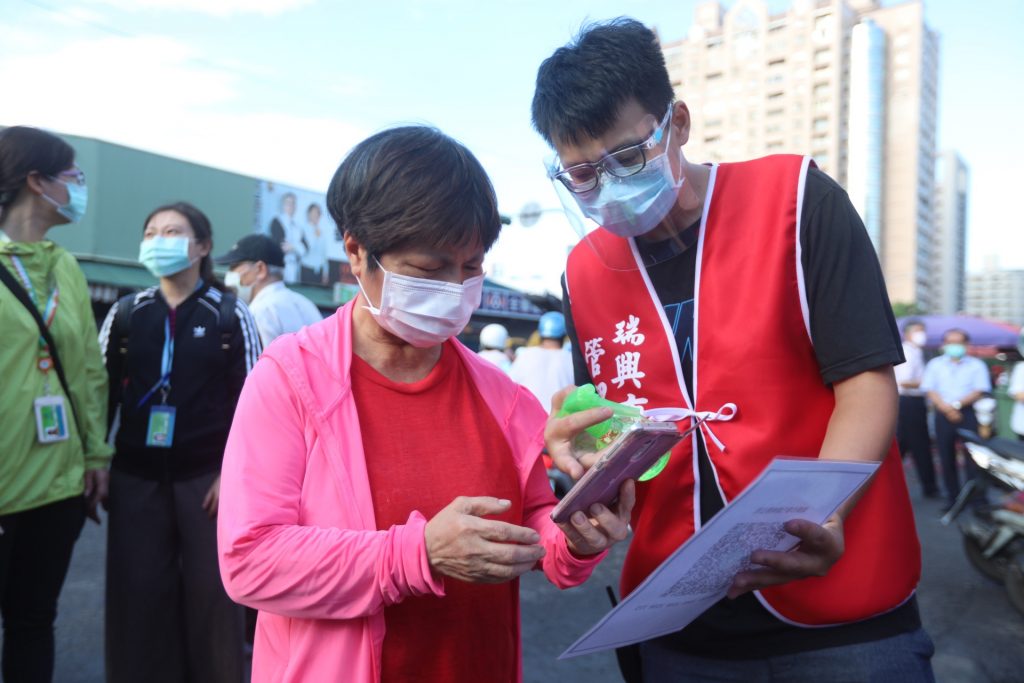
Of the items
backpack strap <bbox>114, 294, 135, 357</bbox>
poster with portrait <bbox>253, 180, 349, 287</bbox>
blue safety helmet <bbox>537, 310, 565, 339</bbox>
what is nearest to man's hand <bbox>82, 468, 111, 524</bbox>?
backpack strap <bbox>114, 294, 135, 357</bbox>

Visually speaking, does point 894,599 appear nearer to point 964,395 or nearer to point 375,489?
point 375,489

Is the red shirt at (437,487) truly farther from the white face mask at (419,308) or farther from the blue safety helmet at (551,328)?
the blue safety helmet at (551,328)

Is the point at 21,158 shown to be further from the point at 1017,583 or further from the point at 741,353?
the point at 1017,583

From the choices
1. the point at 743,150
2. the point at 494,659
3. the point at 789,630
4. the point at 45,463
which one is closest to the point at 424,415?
the point at 494,659

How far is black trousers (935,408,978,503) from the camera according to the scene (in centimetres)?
812

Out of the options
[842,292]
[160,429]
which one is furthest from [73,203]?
[842,292]

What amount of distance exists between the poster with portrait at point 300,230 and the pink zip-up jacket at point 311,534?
21471 mm

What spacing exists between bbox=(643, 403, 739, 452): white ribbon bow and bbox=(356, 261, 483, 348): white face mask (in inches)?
18.3

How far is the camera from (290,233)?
2297 centimetres

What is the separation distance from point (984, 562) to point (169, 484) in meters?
5.45

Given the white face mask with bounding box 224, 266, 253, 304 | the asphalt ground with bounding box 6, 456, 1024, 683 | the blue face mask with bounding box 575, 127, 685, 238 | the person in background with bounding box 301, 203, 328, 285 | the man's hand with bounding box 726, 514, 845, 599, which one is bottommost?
the asphalt ground with bounding box 6, 456, 1024, 683

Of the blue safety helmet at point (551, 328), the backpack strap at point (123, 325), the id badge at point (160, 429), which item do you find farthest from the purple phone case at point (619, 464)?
the blue safety helmet at point (551, 328)

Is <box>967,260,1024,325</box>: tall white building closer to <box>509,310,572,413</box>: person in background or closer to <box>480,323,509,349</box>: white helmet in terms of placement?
<box>480,323,509,349</box>: white helmet

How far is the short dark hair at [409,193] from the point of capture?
5.06 feet
